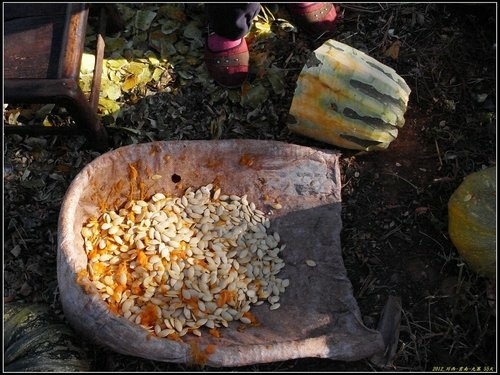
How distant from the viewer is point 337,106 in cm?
251

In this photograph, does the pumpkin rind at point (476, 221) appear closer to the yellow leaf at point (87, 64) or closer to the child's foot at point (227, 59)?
the child's foot at point (227, 59)

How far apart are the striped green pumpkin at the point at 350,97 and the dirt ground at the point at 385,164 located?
0.69ft

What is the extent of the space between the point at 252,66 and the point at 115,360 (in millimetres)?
1623

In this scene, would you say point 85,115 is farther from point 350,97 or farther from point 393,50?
point 393,50

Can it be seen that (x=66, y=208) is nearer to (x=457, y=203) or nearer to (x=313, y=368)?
(x=313, y=368)

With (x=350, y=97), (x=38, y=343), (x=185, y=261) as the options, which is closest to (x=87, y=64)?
(x=185, y=261)

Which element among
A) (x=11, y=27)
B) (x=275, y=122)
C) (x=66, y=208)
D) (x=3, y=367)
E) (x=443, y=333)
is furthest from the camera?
(x=275, y=122)

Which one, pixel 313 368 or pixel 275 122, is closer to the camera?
pixel 313 368

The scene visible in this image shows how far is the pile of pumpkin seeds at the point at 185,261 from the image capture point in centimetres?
221

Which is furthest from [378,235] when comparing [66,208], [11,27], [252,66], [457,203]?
[11,27]

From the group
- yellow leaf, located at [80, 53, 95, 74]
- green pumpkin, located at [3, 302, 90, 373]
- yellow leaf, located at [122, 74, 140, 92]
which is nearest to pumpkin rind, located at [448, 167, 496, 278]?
green pumpkin, located at [3, 302, 90, 373]

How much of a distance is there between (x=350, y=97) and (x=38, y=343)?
5.39 feet

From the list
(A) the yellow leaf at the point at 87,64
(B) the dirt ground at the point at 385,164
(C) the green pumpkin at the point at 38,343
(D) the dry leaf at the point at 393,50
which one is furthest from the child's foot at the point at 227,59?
(C) the green pumpkin at the point at 38,343

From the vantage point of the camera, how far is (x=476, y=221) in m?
2.24
